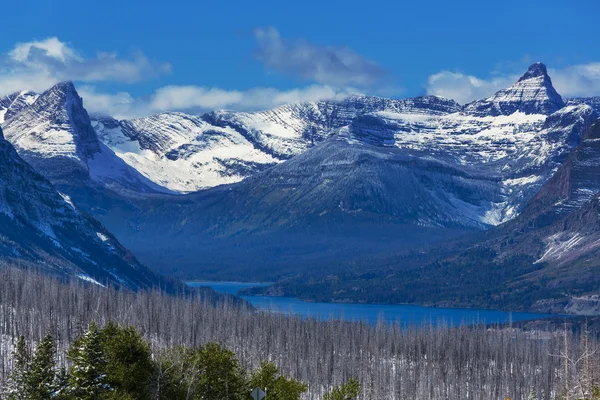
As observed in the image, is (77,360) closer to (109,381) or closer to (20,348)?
(109,381)

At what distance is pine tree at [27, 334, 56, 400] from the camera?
10725 centimetres

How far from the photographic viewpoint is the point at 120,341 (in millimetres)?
110125

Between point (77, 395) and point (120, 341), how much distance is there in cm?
575

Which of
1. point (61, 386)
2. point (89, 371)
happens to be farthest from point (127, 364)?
point (61, 386)

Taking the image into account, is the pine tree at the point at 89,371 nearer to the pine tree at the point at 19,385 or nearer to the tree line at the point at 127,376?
the tree line at the point at 127,376

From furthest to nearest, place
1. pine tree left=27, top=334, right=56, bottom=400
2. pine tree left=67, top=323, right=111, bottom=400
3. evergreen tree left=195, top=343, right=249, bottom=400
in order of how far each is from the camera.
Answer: evergreen tree left=195, top=343, right=249, bottom=400, pine tree left=67, top=323, right=111, bottom=400, pine tree left=27, top=334, right=56, bottom=400

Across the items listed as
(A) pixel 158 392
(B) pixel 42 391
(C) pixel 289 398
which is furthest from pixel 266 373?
(B) pixel 42 391

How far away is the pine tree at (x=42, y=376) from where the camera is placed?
352ft

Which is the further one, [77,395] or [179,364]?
[179,364]

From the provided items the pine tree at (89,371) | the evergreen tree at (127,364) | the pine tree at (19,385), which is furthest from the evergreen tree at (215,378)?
the pine tree at (19,385)

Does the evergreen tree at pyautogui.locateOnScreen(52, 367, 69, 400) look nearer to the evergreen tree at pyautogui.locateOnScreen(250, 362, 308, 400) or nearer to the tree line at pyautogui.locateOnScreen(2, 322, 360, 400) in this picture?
the tree line at pyautogui.locateOnScreen(2, 322, 360, 400)

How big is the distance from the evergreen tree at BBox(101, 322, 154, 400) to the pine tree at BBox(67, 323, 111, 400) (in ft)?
2.17

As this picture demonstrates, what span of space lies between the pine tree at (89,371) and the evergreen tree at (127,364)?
66 centimetres

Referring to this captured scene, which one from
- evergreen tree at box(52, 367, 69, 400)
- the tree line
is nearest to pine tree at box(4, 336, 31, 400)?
the tree line
